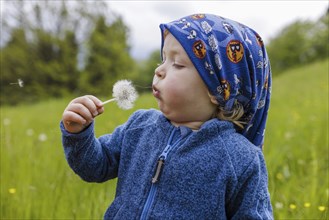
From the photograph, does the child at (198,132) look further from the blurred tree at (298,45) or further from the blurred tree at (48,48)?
the blurred tree at (298,45)

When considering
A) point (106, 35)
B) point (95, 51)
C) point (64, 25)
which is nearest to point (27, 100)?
point (95, 51)

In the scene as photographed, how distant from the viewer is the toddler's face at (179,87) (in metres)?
1.36

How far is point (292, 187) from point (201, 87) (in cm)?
148

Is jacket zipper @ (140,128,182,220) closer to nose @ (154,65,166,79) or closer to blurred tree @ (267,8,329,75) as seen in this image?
nose @ (154,65,166,79)

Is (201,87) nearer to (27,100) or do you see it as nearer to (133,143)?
(133,143)

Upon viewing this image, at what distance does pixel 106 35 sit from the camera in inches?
354

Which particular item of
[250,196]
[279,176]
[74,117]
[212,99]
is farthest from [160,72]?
[279,176]

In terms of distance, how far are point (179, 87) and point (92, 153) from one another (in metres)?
Answer: 0.38

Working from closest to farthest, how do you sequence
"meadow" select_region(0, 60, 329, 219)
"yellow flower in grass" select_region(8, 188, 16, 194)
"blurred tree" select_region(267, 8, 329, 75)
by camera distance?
"meadow" select_region(0, 60, 329, 219)
"yellow flower in grass" select_region(8, 188, 16, 194)
"blurred tree" select_region(267, 8, 329, 75)

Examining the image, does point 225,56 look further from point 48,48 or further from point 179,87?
point 48,48

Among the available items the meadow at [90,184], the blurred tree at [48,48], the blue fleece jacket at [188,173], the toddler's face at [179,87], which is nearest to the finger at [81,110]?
the blue fleece jacket at [188,173]

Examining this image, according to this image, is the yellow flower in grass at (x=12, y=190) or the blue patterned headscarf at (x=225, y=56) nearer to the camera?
the blue patterned headscarf at (x=225, y=56)

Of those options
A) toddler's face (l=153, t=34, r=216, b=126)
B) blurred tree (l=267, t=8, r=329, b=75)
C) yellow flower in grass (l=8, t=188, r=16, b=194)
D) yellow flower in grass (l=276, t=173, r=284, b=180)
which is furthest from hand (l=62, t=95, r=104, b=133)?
blurred tree (l=267, t=8, r=329, b=75)

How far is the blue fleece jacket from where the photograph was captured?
1.34 metres
